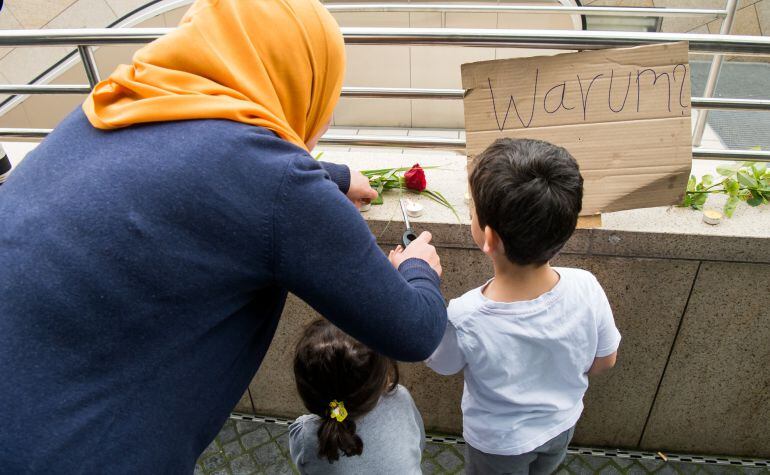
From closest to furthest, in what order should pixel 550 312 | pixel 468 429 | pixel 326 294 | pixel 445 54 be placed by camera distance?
pixel 326 294 → pixel 550 312 → pixel 468 429 → pixel 445 54

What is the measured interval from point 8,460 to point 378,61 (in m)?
7.94

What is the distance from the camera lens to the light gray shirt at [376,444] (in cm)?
164

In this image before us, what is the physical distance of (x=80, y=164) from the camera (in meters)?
1.10

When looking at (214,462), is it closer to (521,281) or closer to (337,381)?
(337,381)

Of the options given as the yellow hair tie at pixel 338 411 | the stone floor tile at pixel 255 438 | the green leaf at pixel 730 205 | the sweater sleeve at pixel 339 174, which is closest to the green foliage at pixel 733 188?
the green leaf at pixel 730 205

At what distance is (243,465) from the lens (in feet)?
9.05

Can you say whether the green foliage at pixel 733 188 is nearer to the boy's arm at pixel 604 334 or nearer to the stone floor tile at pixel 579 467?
the boy's arm at pixel 604 334

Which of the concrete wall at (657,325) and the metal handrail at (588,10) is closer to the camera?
the concrete wall at (657,325)

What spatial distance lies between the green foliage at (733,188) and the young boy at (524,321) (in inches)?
33.2

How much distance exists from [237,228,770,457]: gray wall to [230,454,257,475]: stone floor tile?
0.27 m

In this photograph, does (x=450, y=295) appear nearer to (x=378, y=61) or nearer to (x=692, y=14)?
(x=692, y=14)

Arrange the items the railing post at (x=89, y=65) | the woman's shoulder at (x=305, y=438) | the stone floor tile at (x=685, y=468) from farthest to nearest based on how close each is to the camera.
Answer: the stone floor tile at (x=685, y=468) < the railing post at (x=89, y=65) < the woman's shoulder at (x=305, y=438)

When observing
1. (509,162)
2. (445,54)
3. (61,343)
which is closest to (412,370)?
(509,162)

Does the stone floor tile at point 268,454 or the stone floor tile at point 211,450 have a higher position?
the stone floor tile at point 211,450
